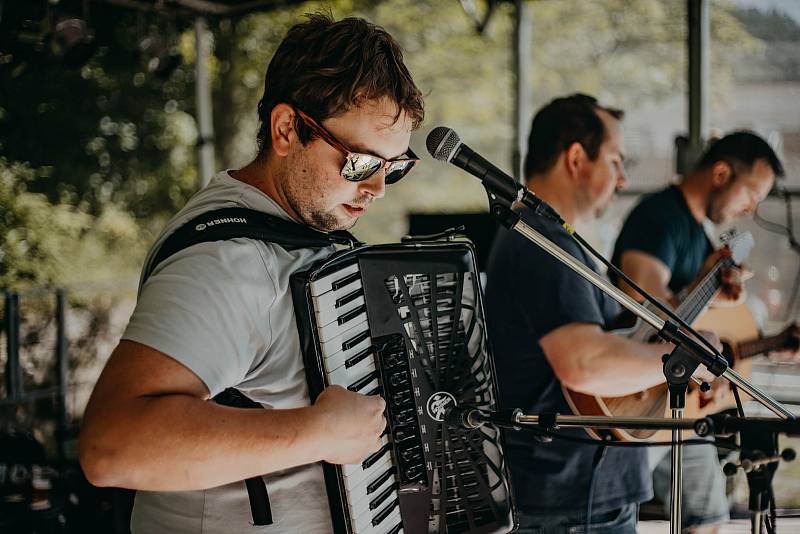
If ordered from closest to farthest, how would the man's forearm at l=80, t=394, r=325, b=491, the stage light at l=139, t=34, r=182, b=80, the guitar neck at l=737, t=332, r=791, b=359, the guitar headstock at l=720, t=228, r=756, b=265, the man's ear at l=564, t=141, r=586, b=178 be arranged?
the man's forearm at l=80, t=394, r=325, b=491
the man's ear at l=564, t=141, r=586, b=178
the guitar headstock at l=720, t=228, r=756, b=265
the guitar neck at l=737, t=332, r=791, b=359
the stage light at l=139, t=34, r=182, b=80

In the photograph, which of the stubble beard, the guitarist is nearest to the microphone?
the stubble beard

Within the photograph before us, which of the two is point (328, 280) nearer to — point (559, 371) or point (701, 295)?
point (559, 371)

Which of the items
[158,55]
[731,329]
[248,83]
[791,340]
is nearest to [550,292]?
[731,329]

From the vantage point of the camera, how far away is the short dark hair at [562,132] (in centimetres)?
252

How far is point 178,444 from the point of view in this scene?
1088 mm

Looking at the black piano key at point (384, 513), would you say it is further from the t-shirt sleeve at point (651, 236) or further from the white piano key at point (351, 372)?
the t-shirt sleeve at point (651, 236)

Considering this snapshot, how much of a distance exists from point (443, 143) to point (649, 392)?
1.48 metres

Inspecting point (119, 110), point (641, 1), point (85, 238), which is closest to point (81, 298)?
point (85, 238)

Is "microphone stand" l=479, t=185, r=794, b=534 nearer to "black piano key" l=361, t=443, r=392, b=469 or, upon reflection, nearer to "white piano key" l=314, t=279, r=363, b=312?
"white piano key" l=314, t=279, r=363, b=312

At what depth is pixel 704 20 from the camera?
15.4 ft

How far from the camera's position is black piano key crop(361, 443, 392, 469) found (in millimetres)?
1449

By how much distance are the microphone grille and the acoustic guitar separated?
0.97 m

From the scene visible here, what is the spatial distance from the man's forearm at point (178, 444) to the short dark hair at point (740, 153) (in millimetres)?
3023

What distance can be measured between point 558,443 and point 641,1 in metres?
6.58
